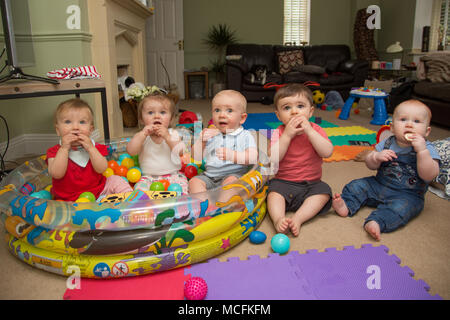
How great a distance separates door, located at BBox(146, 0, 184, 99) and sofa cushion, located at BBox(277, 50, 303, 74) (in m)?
1.94

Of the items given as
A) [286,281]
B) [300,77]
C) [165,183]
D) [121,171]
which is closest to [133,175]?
[121,171]

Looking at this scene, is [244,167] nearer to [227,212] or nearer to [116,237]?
[227,212]

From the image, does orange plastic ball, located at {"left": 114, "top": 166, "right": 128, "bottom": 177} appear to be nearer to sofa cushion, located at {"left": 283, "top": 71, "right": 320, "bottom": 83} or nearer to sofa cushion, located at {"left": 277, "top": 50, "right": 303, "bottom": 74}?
sofa cushion, located at {"left": 283, "top": 71, "right": 320, "bottom": 83}

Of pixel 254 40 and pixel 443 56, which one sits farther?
pixel 254 40

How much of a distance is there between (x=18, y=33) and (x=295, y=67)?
470 cm

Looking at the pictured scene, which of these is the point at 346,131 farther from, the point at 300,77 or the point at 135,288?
the point at 135,288

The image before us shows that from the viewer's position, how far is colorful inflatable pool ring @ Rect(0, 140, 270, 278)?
127 centimetres

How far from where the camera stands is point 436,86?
402 centimetres

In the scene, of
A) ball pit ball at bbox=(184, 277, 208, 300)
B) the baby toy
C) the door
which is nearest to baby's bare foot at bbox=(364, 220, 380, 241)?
ball pit ball at bbox=(184, 277, 208, 300)

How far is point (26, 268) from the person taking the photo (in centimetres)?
138

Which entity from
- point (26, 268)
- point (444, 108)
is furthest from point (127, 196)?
point (444, 108)

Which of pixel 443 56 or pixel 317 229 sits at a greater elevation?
pixel 443 56
